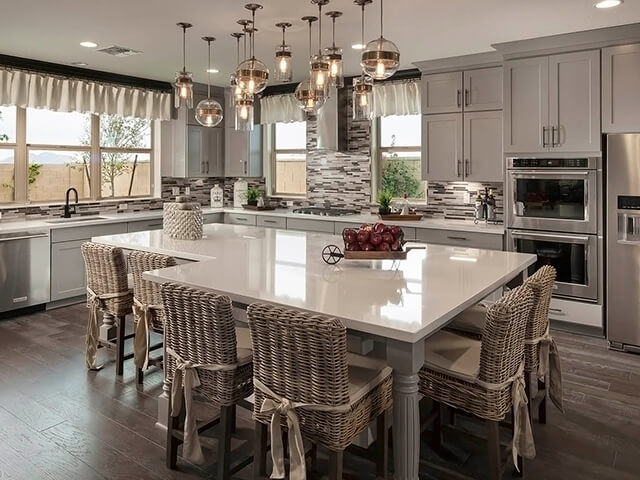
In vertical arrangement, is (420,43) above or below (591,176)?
above

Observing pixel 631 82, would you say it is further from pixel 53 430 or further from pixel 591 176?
pixel 53 430

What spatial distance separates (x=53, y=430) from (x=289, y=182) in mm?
4893

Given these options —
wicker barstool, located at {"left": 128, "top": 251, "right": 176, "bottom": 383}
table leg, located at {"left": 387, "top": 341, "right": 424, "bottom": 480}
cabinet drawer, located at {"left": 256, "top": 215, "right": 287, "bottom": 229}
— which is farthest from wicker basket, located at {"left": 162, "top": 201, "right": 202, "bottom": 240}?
cabinet drawer, located at {"left": 256, "top": 215, "right": 287, "bottom": 229}

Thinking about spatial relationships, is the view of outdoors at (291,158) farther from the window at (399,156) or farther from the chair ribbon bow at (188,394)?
the chair ribbon bow at (188,394)

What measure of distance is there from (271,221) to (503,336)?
4698 mm

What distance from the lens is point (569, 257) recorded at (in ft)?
15.0

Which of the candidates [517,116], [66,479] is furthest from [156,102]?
[66,479]

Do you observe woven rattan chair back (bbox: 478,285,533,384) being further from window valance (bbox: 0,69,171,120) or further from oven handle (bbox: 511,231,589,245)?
window valance (bbox: 0,69,171,120)

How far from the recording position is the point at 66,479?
8.00 feet

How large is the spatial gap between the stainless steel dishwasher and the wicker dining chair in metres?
4.20

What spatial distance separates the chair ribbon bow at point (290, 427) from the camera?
1.94m

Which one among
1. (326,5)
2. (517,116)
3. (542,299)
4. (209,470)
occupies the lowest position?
(209,470)

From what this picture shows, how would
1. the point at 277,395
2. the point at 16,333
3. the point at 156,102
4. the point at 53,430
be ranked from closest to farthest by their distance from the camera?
the point at 277,395 → the point at 53,430 → the point at 16,333 → the point at 156,102

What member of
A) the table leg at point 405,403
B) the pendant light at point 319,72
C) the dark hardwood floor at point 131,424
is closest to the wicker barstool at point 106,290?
the dark hardwood floor at point 131,424
